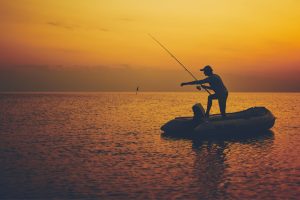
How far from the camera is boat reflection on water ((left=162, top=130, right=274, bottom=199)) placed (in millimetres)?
9727

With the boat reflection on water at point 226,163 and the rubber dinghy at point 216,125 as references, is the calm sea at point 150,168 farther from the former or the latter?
the rubber dinghy at point 216,125

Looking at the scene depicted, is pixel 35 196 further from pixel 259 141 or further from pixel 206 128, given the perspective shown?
pixel 259 141

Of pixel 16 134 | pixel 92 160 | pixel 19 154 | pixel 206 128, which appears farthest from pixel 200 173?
pixel 16 134

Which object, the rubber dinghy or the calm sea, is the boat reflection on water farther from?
the rubber dinghy

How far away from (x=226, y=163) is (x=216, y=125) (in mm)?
4885

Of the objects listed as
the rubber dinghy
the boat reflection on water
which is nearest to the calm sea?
the boat reflection on water

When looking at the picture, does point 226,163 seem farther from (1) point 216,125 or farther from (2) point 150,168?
(1) point 216,125

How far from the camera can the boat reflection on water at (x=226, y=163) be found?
9727mm

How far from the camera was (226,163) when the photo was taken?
43.7ft

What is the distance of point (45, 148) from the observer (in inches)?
678

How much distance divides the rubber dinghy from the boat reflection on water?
1.48ft

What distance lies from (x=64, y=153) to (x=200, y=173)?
634cm

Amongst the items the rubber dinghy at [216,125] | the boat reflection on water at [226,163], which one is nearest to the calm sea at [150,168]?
the boat reflection on water at [226,163]

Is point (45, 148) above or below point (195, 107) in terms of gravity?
below
